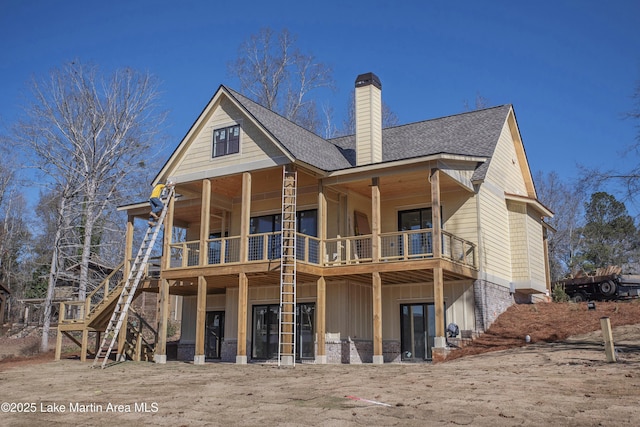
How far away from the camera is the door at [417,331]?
23047mm

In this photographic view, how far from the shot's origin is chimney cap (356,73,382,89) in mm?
24781

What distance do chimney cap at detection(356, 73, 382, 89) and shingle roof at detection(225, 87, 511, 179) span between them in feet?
9.85

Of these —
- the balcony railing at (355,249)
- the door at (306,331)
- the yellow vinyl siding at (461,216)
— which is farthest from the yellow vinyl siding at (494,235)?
the door at (306,331)

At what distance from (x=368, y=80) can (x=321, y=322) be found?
31.6 feet

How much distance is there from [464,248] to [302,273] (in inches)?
231

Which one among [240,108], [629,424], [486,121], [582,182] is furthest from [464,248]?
[629,424]

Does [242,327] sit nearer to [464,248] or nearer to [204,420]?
[464,248]

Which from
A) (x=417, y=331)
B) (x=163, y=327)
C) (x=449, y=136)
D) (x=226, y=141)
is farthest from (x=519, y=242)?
(x=163, y=327)

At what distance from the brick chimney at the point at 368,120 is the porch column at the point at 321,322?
16.8 feet

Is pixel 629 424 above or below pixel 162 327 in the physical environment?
below

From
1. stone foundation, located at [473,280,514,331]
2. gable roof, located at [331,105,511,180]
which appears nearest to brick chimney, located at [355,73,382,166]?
gable roof, located at [331,105,511,180]

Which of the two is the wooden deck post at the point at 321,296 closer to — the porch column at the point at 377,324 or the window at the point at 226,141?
the porch column at the point at 377,324

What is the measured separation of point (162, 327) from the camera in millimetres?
23406

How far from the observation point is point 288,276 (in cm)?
2103
